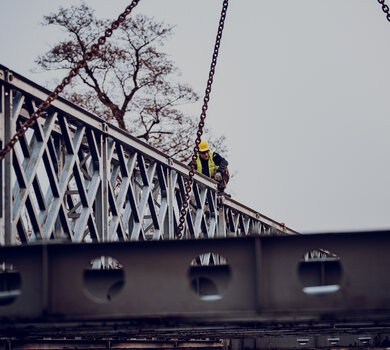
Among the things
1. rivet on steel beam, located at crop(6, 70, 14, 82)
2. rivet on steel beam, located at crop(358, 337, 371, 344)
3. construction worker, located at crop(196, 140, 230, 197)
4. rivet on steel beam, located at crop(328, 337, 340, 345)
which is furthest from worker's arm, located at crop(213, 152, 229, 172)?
rivet on steel beam, located at crop(6, 70, 14, 82)

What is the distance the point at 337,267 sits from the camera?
10180 millimetres

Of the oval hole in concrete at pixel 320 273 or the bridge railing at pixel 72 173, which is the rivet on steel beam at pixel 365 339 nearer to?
the bridge railing at pixel 72 173

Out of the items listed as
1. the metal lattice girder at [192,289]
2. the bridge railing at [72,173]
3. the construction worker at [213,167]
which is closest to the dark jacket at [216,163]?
the construction worker at [213,167]

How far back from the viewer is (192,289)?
9.30 metres

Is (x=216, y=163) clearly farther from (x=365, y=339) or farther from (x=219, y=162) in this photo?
(x=365, y=339)

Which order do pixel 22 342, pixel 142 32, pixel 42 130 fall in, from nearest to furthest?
1. pixel 42 130
2. pixel 22 342
3. pixel 142 32

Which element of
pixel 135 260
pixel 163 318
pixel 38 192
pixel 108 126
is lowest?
pixel 163 318

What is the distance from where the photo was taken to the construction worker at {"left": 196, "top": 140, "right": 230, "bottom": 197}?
24188mm

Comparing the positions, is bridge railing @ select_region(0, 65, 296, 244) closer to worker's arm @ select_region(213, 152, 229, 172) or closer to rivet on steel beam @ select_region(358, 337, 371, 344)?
worker's arm @ select_region(213, 152, 229, 172)

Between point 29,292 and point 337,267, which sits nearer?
point 29,292

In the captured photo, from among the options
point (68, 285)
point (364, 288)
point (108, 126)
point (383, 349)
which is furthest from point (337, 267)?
point (383, 349)

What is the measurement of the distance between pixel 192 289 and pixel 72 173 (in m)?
6.49

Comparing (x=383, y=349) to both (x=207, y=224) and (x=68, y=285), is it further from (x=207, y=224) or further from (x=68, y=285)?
(x=68, y=285)

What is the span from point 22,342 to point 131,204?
11.5 feet
